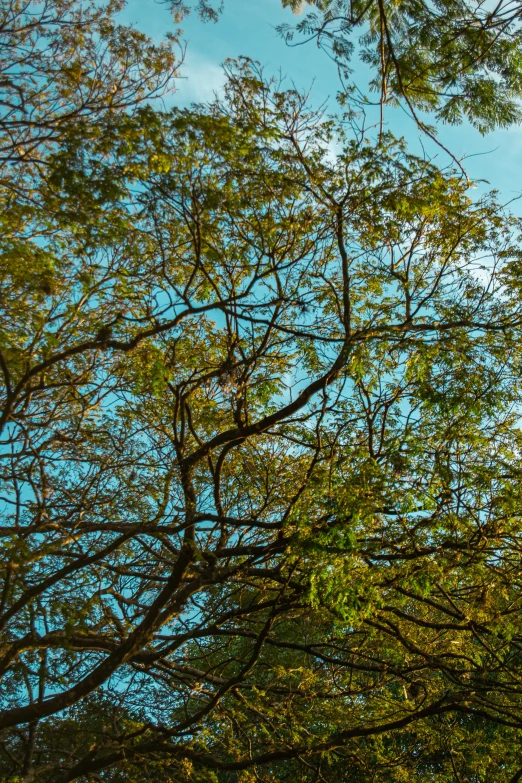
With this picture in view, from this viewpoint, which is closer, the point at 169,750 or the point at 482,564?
the point at 482,564

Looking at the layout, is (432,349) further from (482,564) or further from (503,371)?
(482,564)

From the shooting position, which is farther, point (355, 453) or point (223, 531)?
point (223, 531)

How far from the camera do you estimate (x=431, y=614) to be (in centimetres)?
936

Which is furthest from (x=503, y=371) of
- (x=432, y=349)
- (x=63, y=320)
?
(x=63, y=320)

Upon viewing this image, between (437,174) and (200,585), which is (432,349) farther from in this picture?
(200,585)

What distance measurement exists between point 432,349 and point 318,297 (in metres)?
1.82

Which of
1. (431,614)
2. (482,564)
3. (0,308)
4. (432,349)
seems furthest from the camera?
(431,614)

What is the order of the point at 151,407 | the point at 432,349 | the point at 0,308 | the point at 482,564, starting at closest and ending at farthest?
the point at 432,349 → the point at 482,564 → the point at 0,308 → the point at 151,407

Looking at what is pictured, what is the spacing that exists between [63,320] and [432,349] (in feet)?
13.6

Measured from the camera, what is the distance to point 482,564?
6309 mm

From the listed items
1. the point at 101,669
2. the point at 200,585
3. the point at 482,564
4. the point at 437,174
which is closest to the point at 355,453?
the point at 482,564

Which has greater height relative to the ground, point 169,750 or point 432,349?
point 432,349

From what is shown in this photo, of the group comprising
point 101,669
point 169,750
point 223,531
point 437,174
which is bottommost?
A: point 169,750

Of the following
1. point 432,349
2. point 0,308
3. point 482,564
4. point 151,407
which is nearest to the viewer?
point 432,349
